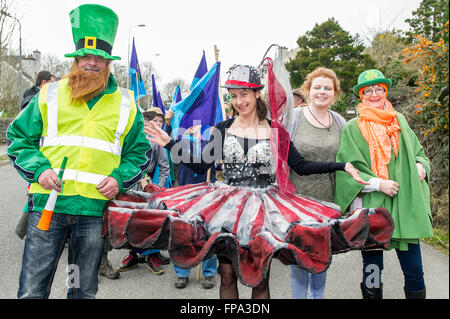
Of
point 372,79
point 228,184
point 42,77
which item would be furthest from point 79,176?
point 42,77

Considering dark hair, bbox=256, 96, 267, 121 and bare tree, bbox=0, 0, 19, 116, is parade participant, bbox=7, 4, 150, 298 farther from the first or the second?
bare tree, bbox=0, 0, 19, 116

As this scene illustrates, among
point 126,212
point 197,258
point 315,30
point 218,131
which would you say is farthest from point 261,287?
point 315,30

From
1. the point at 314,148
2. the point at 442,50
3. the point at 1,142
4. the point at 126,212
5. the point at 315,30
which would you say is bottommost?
the point at 1,142

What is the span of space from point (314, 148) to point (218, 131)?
829 mm

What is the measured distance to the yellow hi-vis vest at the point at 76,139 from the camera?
229cm

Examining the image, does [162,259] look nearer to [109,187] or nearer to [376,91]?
[109,187]

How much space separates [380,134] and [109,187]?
6.76 feet

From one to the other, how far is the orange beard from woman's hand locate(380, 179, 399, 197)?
2101 millimetres

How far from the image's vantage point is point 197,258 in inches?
75.9

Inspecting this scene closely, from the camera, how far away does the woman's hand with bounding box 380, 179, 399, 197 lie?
108 inches

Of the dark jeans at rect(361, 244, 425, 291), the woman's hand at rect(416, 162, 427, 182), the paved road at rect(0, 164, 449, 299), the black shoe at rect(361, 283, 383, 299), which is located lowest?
the paved road at rect(0, 164, 449, 299)

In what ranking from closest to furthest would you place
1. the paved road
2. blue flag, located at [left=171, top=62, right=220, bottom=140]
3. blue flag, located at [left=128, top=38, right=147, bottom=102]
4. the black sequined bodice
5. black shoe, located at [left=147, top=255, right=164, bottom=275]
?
the black sequined bodice → the paved road → black shoe, located at [left=147, top=255, right=164, bottom=275] → blue flag, located at [left=171, top=62, right=220, bottom=140] → blue flag, located at [left=128, top=38, right=147, bottom=102]

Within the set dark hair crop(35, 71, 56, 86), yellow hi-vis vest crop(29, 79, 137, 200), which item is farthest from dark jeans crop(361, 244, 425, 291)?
dark hair crop(35, 71, 56, 86)

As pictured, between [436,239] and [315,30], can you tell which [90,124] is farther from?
[315,30]
